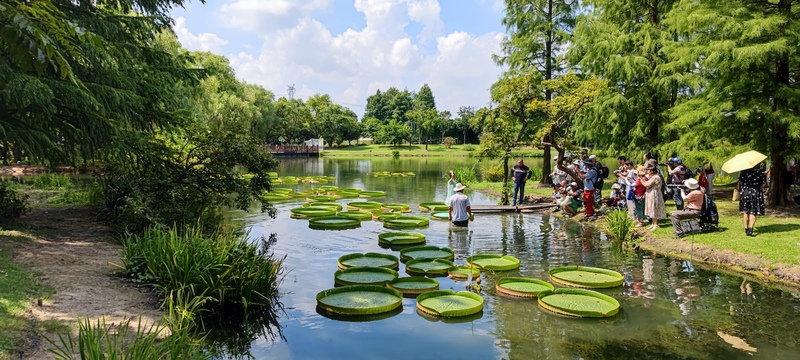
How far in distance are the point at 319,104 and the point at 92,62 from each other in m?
75.6

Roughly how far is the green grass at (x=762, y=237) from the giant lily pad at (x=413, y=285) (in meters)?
6.12

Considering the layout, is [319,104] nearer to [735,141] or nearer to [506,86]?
[506,86]

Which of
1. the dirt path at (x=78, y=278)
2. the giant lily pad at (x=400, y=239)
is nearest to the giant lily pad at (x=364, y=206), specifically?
the giant lily pad at (x=400, y=239)

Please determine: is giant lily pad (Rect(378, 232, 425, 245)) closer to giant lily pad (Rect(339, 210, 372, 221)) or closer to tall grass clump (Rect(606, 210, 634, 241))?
giant lily pad (Rect(339, 210, 372, 221))

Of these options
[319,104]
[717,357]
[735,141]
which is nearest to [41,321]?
[717,357]

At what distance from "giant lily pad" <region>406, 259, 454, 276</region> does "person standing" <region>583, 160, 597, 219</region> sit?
6.65 m

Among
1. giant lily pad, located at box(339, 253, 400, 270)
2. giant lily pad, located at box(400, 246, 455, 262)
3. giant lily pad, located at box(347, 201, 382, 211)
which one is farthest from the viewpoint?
giant lily pad, located at box(347, 201, 382, 211)

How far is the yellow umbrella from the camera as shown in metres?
9.95

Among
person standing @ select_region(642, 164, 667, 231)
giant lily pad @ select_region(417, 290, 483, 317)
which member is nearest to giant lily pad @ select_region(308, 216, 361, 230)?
giant lily pad @ select_region(417, 290, 483, 317)

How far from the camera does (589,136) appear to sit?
22.4 meters

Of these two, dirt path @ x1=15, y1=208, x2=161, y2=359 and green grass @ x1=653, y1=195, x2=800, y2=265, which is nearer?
dirt path @ x1=15, y1=208, x2=161, y2=359

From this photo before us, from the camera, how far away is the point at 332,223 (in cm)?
1369

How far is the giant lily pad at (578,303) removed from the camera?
6703 mm

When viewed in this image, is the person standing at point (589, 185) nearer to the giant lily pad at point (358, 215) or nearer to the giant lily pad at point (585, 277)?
the giant lily pad at point (585, 277)
